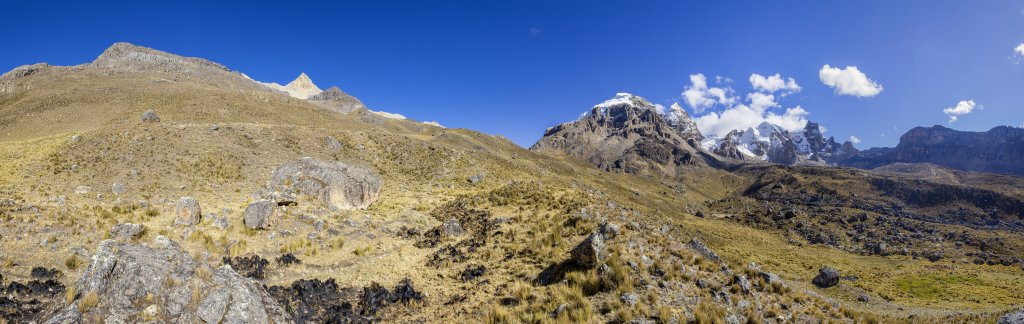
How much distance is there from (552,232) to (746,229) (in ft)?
235

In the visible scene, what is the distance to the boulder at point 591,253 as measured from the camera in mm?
16750

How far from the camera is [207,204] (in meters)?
26.7

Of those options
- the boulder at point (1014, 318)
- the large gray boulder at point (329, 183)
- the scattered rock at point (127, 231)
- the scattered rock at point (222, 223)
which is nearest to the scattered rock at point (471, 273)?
the scattered rock at point (222, 223)

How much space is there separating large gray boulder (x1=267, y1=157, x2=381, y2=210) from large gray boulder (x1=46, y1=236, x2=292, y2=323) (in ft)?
56.8

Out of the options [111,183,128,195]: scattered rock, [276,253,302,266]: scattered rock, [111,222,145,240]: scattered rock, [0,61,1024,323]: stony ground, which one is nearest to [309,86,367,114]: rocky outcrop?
[0,61,1024,323]: stony ground

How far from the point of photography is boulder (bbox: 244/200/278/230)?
22391 mm

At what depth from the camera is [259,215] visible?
74.6ft

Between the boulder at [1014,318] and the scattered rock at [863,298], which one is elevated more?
the boulder at [1014,318]

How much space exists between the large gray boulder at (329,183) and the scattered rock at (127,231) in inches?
356

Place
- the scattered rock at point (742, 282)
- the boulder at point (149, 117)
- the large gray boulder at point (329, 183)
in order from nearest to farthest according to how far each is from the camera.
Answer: the scattered rock at point (742, 282), the large gray boulder at point (329, 183), the boulder at point (149, 117)

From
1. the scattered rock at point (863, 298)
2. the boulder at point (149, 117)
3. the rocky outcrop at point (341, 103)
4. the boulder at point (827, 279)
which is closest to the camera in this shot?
the scattered rock at point (863, 298)

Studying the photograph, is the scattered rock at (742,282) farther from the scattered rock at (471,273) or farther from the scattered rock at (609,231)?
Answer: the scattered rock at (471,273)

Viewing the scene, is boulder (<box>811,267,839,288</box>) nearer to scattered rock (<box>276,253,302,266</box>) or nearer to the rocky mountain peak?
scattered rock (<box>276,253,302,266</box>)

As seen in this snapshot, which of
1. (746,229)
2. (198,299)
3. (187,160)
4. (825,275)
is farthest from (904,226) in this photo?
(187,160)
